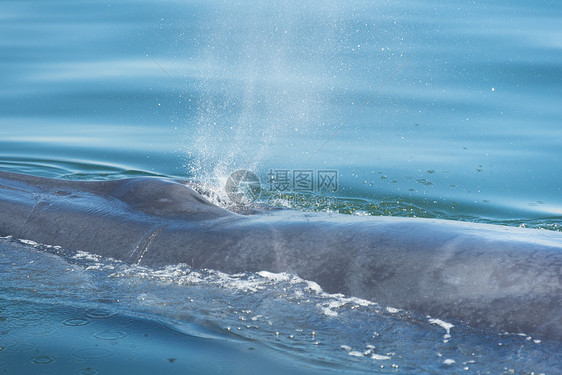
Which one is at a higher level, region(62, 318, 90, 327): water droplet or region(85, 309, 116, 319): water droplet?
region(85, 309, 116, 319): water droplet

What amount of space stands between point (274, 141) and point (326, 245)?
554 centimetres

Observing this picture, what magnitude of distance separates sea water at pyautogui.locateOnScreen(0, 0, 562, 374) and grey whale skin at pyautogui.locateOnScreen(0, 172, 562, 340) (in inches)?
4.1

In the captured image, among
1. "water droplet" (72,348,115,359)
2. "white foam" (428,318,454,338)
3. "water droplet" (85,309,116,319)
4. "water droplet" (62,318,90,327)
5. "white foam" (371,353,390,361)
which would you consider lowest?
"water droplet" (72,348,115,359)

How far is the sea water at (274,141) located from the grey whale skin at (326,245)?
0.34 feet

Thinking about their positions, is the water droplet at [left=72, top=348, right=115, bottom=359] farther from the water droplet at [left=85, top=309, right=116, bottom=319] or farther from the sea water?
the water droplet at [left=85, top=309, right=116, bottom=319]

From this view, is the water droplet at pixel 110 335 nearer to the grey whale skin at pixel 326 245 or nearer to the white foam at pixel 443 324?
the grey whale skin at pixel 326 245

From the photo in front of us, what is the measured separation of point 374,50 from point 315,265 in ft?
27.6

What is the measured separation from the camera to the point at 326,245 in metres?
→ 5.23

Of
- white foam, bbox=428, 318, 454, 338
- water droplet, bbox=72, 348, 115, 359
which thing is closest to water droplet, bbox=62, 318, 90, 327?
water droplet, bbox=72, 348, 115, 359

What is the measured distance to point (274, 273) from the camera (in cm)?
519

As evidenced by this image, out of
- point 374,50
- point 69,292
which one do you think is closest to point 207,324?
point 69,292

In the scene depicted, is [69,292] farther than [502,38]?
No

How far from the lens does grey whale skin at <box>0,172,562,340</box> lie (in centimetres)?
458

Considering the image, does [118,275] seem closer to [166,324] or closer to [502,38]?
[166,324]
